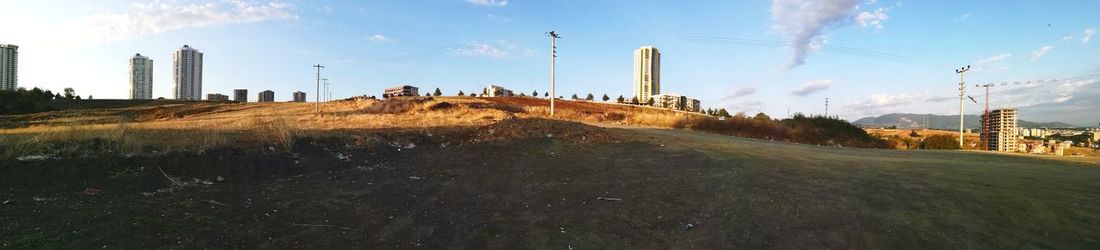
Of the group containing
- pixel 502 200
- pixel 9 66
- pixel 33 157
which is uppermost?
pixel 9 66

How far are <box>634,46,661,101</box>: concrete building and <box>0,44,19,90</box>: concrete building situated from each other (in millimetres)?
122175

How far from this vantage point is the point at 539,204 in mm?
8102

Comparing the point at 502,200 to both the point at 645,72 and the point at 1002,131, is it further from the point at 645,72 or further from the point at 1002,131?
the point at 645,72

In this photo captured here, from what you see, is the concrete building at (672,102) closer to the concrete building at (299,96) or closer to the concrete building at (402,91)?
the concrete building at (402,91)

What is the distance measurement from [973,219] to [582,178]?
235 inches

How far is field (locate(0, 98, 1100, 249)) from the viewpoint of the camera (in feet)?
20.1

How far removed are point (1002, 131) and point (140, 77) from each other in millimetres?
158401

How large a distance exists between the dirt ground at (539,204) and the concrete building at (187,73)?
133011mm

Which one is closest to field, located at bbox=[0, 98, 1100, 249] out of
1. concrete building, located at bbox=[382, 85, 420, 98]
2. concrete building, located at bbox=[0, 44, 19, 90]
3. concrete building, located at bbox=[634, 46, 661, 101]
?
concrete building, located at bbox=[382, 85, 420, 98]

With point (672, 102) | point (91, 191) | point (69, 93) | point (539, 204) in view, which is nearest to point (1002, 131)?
point (672, 102)

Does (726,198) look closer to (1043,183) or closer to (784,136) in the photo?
(1043,183)

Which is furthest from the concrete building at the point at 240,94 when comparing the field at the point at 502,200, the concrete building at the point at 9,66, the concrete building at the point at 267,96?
the field at the point at 502,200

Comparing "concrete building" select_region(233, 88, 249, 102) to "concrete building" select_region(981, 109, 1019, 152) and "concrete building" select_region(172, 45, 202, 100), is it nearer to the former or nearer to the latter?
"concrete building" select_region(172, 45, 202, 100)

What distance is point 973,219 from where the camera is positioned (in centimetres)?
630
